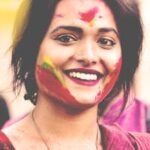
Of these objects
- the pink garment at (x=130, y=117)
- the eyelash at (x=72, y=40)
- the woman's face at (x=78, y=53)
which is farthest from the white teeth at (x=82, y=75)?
the pink garment at (x=130, y=117)

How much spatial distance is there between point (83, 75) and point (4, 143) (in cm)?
37

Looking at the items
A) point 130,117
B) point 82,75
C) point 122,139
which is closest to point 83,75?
point 82,75

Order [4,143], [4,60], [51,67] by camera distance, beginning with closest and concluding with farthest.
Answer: [4,143]
[51,67]
[4,60]

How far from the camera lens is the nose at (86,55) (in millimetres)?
2986

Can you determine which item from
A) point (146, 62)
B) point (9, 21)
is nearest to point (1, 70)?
point (9, 21)

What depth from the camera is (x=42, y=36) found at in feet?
10.1

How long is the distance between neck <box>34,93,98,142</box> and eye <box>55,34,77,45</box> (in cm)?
23

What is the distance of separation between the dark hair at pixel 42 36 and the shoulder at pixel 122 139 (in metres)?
0.15

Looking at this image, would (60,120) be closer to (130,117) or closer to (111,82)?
(111,82)

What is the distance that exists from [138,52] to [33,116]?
1.57 feet

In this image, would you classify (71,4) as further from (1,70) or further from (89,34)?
(1,70)

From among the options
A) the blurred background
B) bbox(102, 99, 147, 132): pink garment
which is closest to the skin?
bbox(102, 99, 147, 132): pink garment

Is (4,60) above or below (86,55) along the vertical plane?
below

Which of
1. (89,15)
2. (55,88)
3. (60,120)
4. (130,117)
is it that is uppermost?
(89,15)
